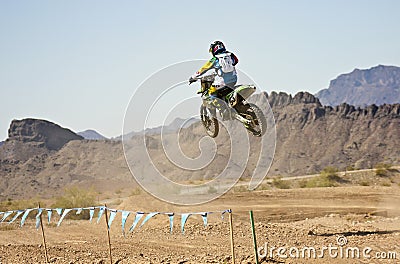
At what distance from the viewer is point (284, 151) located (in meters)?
81.3

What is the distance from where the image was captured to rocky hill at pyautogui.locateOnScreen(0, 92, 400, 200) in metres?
76.0

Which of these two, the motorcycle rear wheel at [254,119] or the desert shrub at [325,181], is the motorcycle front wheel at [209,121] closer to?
the motorcycle rear wheel at [254,119]

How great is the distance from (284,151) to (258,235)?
209ft

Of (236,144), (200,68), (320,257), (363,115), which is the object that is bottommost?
(320,257)

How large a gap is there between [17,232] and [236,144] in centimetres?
1482

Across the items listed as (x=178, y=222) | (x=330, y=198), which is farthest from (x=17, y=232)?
(x=330, y=198)

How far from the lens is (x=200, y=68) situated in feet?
41.2

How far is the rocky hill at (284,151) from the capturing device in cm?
7600

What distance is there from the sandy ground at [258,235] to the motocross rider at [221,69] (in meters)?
4.53

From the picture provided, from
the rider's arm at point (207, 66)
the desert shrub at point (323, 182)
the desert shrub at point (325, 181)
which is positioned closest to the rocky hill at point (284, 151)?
the desert shrub at point (325, 181)

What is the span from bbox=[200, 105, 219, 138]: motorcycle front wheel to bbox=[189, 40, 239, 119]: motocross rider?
0.81 meters

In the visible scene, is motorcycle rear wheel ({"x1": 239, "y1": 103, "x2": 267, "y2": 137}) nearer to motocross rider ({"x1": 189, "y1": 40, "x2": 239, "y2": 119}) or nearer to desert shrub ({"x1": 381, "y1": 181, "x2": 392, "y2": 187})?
motocross rider ({"x1": 189, "y1": 40, "x2": 239, "y2": 119})

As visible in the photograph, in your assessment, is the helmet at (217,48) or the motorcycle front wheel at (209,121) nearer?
the helmet at (217,48)

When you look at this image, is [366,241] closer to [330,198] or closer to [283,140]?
[330,198]
